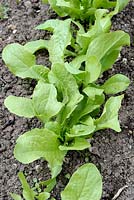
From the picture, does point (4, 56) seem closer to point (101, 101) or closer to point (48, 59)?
point (48, 59)

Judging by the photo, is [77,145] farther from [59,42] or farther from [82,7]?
[82,7]

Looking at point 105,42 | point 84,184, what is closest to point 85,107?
point 105,42

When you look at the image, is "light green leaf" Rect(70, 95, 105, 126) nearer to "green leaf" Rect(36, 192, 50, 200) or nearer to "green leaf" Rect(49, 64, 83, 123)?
"green leaf" Rect(49, 64, 83, 123)

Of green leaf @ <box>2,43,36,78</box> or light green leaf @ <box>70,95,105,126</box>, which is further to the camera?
green leaf @ <box>2,43,36,78</box>

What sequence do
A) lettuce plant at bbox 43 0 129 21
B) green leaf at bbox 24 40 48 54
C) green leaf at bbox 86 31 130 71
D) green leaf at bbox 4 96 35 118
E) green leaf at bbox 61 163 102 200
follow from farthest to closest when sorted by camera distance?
lettuce plant at bbox 43 0 129 21 < green leaf at bbox 24 40 48 54 < green leaf at bbox 86 31 130 71 < green leaf at bbox 4 96 35 118 < green leaf at bbox 61 163 102 200

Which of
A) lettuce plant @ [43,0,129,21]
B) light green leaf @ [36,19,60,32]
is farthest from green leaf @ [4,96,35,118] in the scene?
lettuce plant @ [43,0,129,21]

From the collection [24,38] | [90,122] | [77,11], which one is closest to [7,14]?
[24,38]
